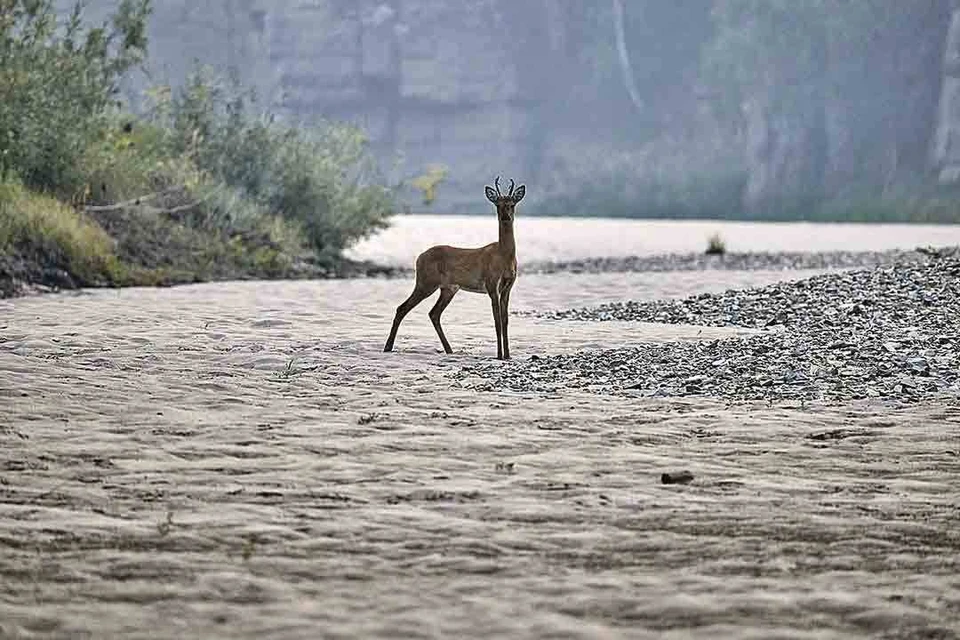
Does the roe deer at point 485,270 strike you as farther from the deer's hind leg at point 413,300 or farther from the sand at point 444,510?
the sand at point 444,510

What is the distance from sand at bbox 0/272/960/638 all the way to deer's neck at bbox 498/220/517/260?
824mm

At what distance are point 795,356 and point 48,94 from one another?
12777mm

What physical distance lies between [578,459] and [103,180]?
1583 cm

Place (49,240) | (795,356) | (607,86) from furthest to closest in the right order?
(607,86)
(49,240)
(795,356)

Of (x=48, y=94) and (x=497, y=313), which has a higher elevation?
(x=48, y=94)

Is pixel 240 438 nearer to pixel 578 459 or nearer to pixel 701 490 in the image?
pixel 578 459

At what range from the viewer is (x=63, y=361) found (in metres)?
10.0

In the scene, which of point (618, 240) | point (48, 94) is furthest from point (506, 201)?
point (618, 240)

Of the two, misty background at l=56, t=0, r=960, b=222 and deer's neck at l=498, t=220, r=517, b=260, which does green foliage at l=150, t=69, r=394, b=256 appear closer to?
deer's neck at l=498, t=220, r=517, b=260

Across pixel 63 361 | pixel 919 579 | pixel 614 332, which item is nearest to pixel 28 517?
pixel 919 579

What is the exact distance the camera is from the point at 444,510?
5859 millimetres

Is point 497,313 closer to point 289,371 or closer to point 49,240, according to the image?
point 289,371

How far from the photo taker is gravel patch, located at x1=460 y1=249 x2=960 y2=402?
8844 mm

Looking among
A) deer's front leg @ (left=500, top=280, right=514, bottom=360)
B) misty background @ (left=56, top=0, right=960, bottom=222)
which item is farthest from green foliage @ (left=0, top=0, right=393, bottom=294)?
misty background @ (left=56, top=0, right=960, bottom=222)
